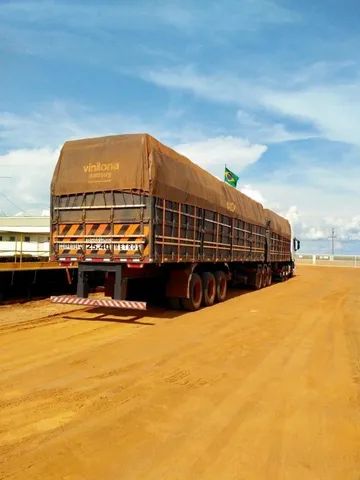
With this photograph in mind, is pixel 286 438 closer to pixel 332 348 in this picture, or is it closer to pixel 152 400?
pixel 152 400

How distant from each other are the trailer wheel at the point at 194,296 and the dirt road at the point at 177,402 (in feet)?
7.70

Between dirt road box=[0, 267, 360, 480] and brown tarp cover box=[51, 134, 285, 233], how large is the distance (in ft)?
10.7

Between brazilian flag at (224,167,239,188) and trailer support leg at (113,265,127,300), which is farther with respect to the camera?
brazilian flag at (224,167,239,188)

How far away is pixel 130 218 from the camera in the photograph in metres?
10.3

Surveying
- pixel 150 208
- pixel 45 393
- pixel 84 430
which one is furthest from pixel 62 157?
pixel 84 430

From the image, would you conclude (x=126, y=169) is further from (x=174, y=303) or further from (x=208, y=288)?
(x=208, y=288)

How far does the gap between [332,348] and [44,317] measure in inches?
270

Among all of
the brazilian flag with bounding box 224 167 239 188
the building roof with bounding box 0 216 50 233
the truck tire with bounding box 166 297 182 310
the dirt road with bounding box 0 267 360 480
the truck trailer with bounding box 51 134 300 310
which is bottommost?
the dirt road with bounding box 0 267 360 480

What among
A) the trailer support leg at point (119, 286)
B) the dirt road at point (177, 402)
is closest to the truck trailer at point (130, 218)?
the trailer support leg at point (119, 286)

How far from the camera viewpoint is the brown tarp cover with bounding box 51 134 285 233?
10320mm

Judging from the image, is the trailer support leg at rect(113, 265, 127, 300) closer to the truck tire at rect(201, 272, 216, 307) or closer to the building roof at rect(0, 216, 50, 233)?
the truck tire at rect(201, 272, 216, 307)

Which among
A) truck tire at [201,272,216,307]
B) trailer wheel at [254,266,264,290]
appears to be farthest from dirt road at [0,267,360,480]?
trailer wheel at [254,266,264,290]

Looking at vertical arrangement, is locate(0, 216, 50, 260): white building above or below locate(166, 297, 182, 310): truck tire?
above

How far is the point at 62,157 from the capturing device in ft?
37.6
